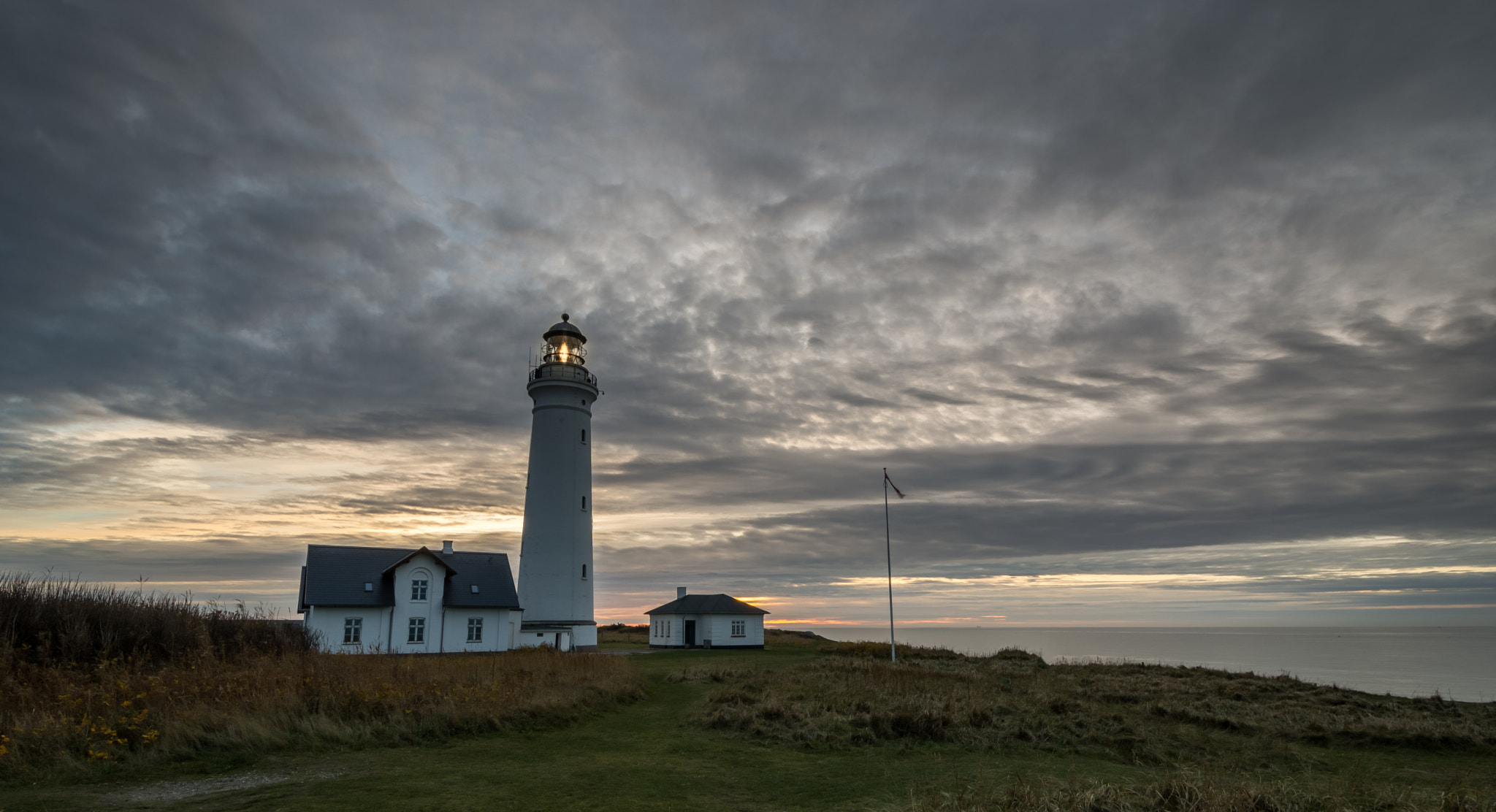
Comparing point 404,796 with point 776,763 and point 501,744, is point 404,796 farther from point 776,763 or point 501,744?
point 776,763

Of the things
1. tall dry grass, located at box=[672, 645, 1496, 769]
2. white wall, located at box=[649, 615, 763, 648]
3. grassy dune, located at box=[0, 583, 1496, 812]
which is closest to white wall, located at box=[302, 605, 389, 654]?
grassy dune, located at box=[0, 583, 1496, 812]

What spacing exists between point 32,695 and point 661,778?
9476 millimetres

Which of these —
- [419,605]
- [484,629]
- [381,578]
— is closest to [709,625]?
[484,629]

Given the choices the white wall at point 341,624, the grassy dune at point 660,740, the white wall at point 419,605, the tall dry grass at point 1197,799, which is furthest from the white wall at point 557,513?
the tall dry grass at point 1197,799

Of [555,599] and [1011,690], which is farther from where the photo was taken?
[555,599]

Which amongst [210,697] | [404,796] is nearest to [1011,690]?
[404,796]

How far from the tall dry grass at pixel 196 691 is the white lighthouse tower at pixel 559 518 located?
15.1m

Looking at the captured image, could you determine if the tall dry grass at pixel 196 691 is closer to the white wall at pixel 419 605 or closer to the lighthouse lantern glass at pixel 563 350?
the white wall at pixel 419 605

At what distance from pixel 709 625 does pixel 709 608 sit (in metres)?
1.05

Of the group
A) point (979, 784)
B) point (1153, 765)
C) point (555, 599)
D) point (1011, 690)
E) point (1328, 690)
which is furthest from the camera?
point (555, 599)

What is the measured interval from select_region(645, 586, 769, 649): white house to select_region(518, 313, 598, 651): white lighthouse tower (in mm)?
11610

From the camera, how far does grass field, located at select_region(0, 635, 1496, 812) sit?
799 centimetres

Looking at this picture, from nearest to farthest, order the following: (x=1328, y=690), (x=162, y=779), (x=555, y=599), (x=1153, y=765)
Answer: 1. (x=162, y=779)
2. (x=1153, y=765)
3. (x=1328, y=690)
4. (x=555, y=599)

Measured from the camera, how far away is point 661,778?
404 inches
